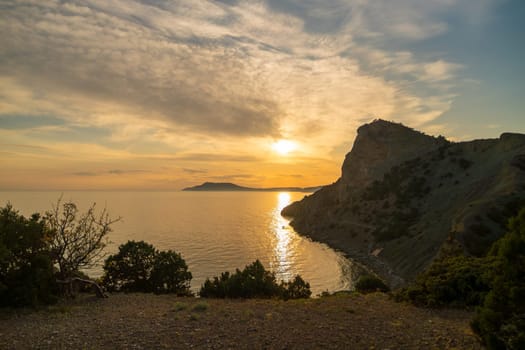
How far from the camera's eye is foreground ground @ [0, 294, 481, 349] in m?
10.8

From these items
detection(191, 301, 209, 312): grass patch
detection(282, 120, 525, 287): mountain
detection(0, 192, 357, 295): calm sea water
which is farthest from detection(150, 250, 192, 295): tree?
detection(282, 120, 525, 287): mountain

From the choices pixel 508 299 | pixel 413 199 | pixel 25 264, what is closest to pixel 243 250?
pixel 413 199

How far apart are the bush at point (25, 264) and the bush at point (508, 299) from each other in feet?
64.2

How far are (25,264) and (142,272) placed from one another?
10689 mm

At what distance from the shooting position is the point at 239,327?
12.4m

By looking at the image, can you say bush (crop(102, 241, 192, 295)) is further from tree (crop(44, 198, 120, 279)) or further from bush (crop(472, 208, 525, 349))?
bush (crop(472, 208, 525, 349))

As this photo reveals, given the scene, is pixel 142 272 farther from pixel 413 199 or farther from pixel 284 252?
pixel 413 199

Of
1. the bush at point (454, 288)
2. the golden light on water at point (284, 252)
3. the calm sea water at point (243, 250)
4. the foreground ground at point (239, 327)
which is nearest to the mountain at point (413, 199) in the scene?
the calm sea water at point (243, 250)

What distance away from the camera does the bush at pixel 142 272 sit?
27094 millimetres

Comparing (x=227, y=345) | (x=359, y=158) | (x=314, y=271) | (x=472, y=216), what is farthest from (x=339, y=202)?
(x=227, y=345)

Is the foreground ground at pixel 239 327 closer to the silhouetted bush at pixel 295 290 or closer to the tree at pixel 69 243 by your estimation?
the tree at pixel 69 243

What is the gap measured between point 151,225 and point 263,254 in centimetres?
6053

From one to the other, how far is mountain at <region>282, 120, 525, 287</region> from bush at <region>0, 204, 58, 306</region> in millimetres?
37097

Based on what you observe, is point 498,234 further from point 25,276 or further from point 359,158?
point 359,158
